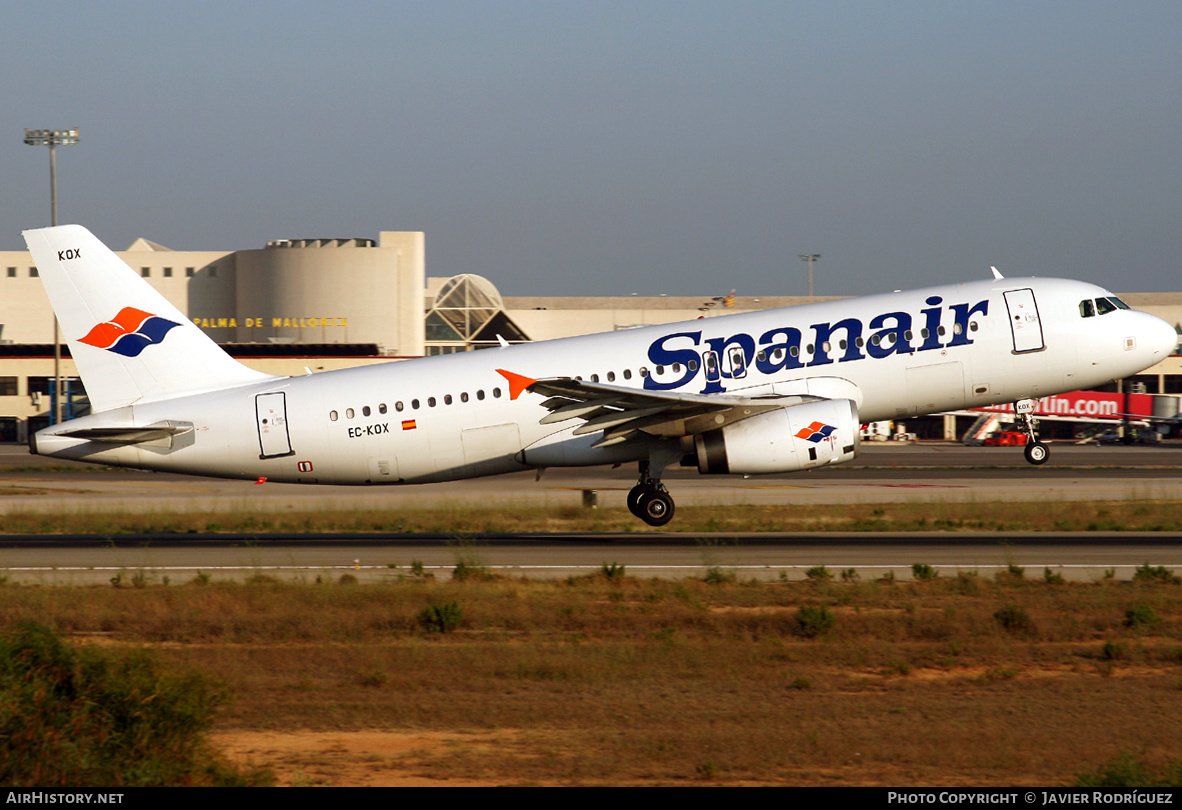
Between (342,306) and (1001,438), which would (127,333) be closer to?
(1001,438)

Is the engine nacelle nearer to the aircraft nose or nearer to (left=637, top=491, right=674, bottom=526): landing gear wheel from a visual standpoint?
(left=637, top=491, right=674, bottom=526): landing gear wheel

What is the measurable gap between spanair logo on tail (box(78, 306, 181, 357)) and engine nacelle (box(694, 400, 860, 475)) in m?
13.1

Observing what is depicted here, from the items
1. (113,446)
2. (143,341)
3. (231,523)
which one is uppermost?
(143,341)

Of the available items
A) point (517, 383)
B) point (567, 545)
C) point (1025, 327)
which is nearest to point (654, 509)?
point (567, 545)

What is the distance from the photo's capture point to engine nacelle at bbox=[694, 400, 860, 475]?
2483 centimetres

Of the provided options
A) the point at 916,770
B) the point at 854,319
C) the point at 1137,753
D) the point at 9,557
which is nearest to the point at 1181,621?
the point at 1137,753

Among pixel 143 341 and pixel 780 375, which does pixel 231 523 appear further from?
pixel 780 375

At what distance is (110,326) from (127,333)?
40cm

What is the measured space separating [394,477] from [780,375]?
9.30m

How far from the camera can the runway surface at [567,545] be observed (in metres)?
23.1
